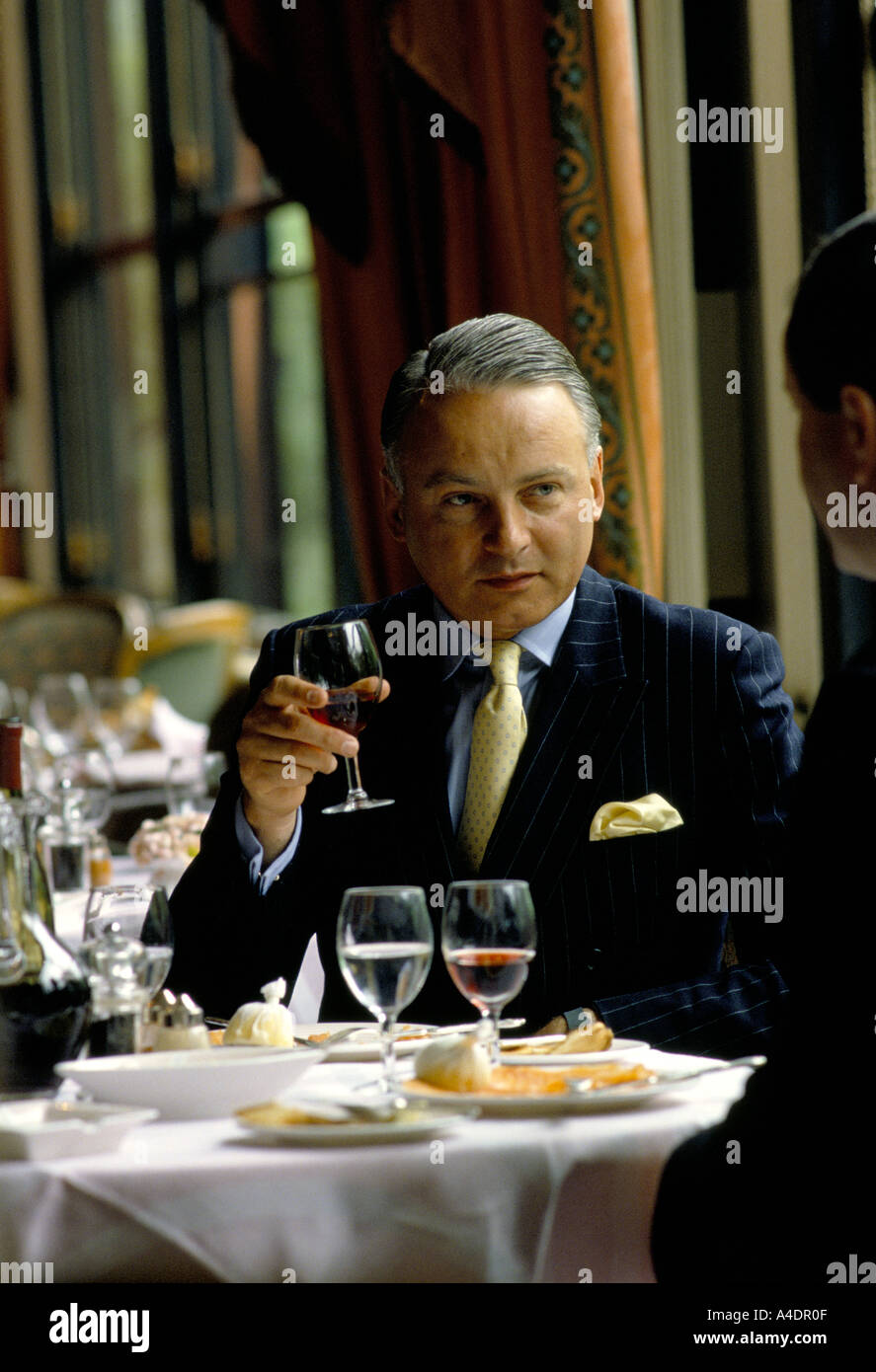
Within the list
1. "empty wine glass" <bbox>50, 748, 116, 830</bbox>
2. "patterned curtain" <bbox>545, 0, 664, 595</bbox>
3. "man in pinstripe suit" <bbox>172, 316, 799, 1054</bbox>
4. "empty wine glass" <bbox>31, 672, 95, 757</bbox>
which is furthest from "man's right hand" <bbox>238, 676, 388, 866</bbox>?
"empty wine glass" <bbox>31, 672, 95, 757</bbox>

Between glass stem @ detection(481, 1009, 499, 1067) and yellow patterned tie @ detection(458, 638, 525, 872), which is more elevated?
yellow patterned tie @ detection(458, 638, 525, 872)

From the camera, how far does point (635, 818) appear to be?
6.12 feet

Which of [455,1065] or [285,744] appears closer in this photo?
[455,1065]

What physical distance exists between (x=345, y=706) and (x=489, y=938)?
45 centimetres

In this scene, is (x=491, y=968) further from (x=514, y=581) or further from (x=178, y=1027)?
(x=514, y=581)

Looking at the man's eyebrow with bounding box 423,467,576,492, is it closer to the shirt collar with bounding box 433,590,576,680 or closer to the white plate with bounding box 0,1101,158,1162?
the shirt collar with bounding box 433,590,576,680

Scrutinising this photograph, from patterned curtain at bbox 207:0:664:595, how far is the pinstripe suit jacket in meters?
1.25

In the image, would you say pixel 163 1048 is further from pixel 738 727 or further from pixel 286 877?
pixel 738 727

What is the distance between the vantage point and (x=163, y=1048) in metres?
1.47

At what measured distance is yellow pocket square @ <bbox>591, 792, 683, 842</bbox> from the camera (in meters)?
1.85
